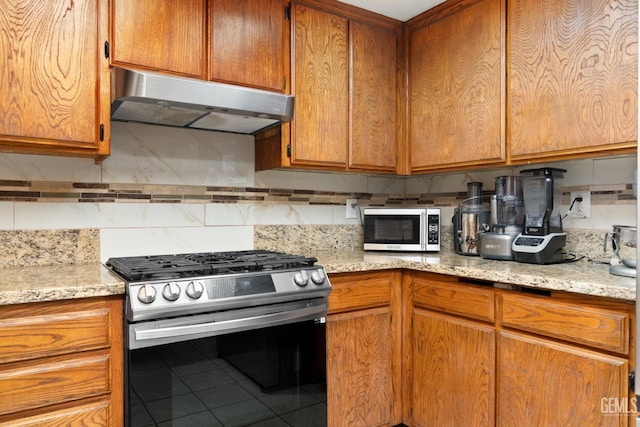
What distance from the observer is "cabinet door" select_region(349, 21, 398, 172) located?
237cm

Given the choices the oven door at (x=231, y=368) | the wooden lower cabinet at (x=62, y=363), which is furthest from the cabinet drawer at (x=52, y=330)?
the oven door at (x=231, y=368)

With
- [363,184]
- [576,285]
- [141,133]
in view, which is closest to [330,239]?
[363,184]

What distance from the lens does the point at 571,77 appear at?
70.4 inches

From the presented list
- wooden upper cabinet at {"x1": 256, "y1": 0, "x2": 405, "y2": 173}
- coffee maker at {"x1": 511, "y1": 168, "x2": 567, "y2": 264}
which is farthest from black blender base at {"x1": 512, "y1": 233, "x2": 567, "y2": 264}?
wooden upper cabinet at {"x1": 256, "y1": 0, "x2": 405, "y2": 173}

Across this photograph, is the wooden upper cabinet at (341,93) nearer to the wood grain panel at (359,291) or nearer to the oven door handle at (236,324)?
the wood grain panel at (359,291)

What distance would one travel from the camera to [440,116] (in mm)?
2336

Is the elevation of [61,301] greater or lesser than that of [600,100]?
lesser

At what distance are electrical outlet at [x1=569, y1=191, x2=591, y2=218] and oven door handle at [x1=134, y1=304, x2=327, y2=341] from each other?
127 centimetres

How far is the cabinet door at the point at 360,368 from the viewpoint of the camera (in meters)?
1.96

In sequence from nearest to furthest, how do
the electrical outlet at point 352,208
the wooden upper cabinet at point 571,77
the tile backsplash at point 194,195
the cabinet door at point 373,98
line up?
1. the wooden upper cabinet at point 571,77
2. the tile backsplash at point 194,195
3. the cabinet door at point 373,98
4. the electrical outlet at point 352,208

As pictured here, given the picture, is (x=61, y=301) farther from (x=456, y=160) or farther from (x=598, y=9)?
(x=598, y=9)

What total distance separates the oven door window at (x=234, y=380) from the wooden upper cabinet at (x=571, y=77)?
129 cm

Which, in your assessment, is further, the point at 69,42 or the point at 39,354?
the point at 69,42

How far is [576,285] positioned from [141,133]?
1.93 m
